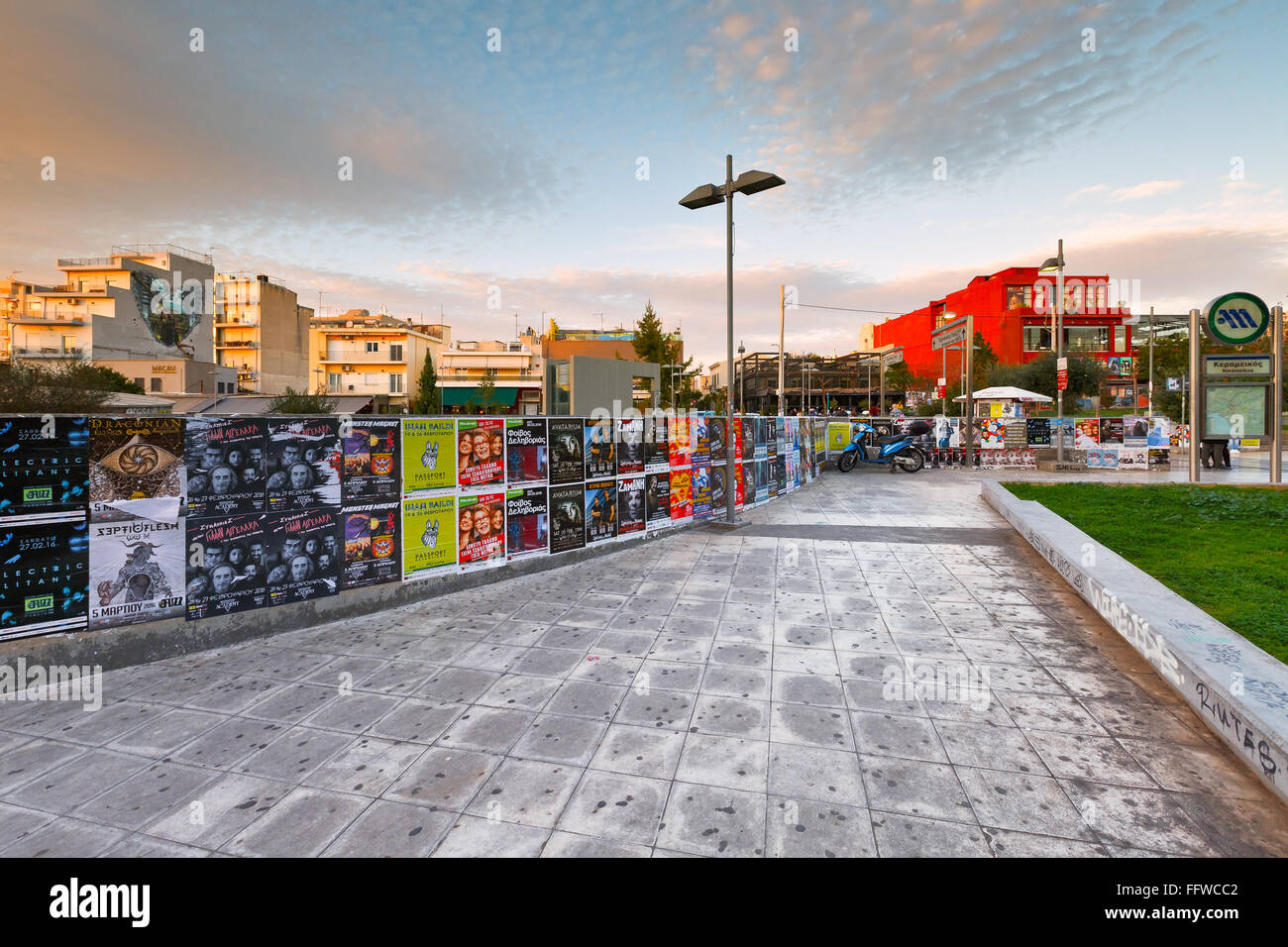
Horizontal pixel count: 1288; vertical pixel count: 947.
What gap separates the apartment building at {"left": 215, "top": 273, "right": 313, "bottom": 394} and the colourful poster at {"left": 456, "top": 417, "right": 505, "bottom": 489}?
195 feet

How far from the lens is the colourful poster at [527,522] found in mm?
7215

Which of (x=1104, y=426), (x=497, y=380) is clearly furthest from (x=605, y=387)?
(x=497, y=380)

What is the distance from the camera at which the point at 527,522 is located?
739cm

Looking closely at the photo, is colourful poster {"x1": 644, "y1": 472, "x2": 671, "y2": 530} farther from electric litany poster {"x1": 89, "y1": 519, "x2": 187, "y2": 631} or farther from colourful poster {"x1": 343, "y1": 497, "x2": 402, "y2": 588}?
electric litany poster {"x1": 89, "y1": 519, "x2": 187, "y2": 631}

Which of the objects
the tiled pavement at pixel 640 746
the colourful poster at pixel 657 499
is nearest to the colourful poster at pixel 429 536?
the tiled pavement at pixel 640 746

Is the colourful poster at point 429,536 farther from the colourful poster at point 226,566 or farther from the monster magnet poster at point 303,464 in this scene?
the colourful poster at point 226,566

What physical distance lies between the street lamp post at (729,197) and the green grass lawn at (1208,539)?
5.47m

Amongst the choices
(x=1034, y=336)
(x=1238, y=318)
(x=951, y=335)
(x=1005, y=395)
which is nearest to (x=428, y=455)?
(x=1238, y=318)

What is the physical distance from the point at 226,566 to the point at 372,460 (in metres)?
1.50

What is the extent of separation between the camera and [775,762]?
3.24 metres

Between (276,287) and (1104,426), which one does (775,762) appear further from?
(276,287)

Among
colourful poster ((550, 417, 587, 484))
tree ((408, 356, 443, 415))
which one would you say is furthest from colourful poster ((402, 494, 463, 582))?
tree ((408, 356, 443, 415))

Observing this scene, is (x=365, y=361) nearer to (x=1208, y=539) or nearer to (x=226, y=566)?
(x=226, y=566)
